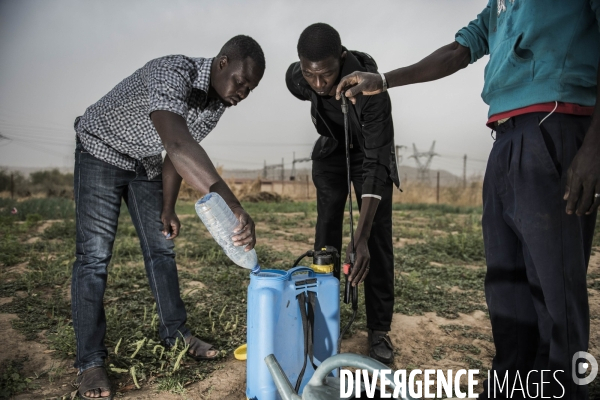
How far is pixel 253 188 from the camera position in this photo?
2070 centimetres

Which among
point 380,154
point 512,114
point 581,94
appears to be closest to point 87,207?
point 380,154

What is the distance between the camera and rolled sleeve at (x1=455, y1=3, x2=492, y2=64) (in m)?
1.91

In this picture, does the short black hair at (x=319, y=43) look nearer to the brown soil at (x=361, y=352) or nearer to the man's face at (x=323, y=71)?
the man's face at (x=323, y=71)

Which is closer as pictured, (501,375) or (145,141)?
(501,375)

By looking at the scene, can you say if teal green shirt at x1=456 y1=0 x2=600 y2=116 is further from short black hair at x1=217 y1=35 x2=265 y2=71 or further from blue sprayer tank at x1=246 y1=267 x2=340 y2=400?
short black hair at x1=217 y1=35 x2=265 y2=71

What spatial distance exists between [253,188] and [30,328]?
17.9 metres

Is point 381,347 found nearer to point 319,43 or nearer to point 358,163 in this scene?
point 358,163

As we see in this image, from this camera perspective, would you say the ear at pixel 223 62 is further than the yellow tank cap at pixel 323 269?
Yes

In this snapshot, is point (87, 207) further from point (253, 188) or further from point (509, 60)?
point (253, 188)

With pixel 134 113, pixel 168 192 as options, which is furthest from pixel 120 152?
pixel 168 192

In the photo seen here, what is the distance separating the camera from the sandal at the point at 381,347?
8.31ft

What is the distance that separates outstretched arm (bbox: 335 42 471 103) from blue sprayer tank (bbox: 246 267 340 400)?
2.81ft

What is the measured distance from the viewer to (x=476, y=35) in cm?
192

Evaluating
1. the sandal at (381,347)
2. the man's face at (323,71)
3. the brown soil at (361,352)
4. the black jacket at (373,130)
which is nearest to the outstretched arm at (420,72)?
the man's face at (323,71)
